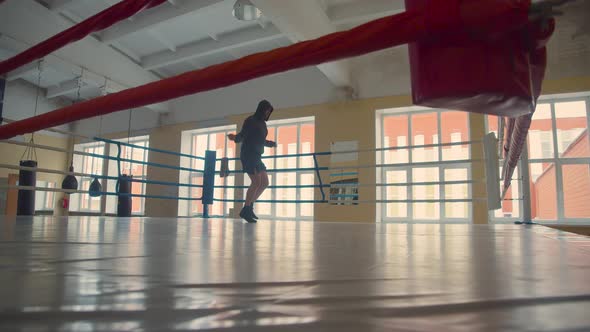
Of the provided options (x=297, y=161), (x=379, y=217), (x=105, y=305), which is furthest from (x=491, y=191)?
(x=297, y=161)

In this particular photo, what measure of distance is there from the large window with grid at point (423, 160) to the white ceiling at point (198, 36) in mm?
739

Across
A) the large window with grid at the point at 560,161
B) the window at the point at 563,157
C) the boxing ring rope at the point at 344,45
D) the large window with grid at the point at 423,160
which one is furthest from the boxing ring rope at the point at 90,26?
the window at the point at 563,157

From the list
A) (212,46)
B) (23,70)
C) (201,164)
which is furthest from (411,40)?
(23,70)

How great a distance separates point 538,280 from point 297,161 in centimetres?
622

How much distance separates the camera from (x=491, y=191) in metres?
2.44

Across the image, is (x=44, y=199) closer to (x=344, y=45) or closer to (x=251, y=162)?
(x=251, y=162)

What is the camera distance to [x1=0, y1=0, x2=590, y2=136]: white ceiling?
4438mm

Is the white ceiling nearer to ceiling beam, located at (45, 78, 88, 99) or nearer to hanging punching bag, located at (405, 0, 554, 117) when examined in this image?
ceiling beam, located at (45, 78, 88, 99)

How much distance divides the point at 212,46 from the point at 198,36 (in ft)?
0.89

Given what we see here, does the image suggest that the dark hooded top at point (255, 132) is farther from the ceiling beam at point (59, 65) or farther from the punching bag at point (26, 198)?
the ceiling beam at point (59, 65)

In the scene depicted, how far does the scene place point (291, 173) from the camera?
22.3 ft

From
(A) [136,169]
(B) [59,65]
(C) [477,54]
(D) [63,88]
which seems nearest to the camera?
(C) [477,54]

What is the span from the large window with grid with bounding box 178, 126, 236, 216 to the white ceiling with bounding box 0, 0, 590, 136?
88 cm

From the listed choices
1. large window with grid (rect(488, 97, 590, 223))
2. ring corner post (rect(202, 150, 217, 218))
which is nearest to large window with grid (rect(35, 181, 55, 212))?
ring corner post (rect(202, 150, 217, 218))
